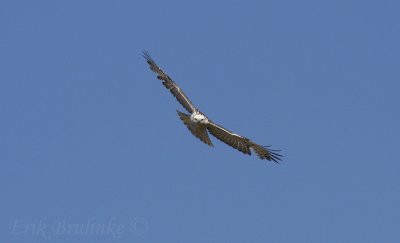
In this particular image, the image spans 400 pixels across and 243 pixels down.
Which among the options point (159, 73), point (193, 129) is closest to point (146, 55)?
point (159, 73)

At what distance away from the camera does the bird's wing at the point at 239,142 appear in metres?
26.7

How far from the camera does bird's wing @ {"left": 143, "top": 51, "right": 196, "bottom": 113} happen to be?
27008mm

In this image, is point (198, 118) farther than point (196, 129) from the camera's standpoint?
No

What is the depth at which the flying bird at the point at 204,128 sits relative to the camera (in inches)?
1034

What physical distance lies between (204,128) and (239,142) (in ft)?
3.80

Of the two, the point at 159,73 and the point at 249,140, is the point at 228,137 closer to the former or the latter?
the point at 249,140

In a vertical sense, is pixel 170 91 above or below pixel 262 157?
above

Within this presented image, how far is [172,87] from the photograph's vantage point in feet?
91.2

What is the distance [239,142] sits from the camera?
2714 centimetres

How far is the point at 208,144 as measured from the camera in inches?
1029

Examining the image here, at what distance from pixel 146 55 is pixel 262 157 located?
4.28m

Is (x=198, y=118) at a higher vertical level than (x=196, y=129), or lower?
higher

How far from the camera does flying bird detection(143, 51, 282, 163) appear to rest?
26266 mm

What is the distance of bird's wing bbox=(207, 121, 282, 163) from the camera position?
26.7m
